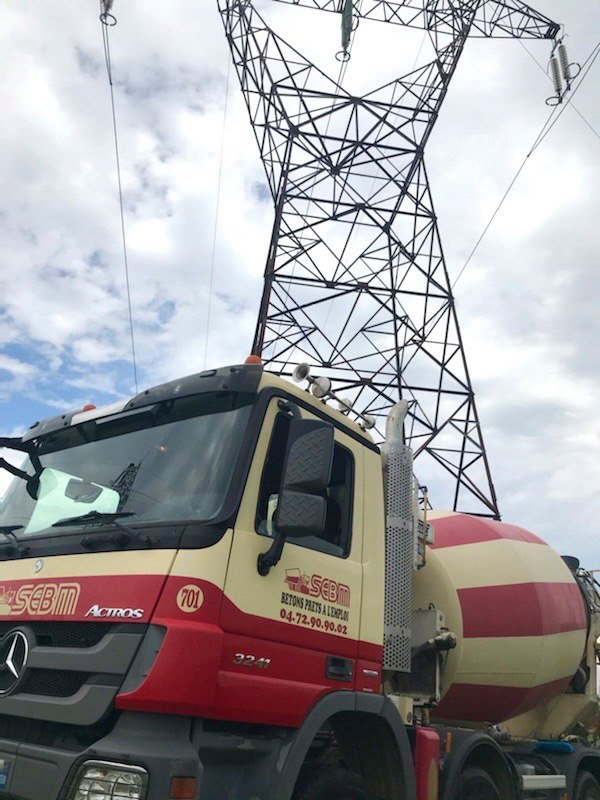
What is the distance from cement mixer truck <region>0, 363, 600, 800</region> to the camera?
2980 millimetres

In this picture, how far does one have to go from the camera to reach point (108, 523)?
3.49 meters

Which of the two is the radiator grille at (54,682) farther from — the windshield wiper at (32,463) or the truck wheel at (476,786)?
the truck wheel at (476,786)

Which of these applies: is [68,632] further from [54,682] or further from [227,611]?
[227,611]

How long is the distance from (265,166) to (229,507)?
49.2 feet

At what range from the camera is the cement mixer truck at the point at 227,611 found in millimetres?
2980

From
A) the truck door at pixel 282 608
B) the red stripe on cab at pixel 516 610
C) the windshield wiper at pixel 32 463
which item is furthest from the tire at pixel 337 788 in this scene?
the windshield wiper at pixel 32 463

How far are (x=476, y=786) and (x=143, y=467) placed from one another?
3036 mm

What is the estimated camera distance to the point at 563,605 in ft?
20.9

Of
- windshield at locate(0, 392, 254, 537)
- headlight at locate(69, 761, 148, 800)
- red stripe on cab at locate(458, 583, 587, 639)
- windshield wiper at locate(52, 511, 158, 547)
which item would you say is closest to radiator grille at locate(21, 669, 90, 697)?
headlight at locate(69, 761, 148, 800)

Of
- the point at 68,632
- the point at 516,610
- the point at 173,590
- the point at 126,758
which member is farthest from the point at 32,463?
the point at 516,610

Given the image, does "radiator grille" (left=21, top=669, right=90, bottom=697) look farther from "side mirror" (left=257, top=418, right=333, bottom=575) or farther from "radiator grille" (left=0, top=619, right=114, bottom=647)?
"side mirror" (left=257, top=418, right=333, bottom=575)

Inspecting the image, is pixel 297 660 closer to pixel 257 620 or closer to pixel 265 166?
pixel 257 620

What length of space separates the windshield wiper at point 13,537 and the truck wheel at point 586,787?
5178mm

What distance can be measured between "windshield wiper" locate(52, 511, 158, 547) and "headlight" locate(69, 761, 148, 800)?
90 centimetres
